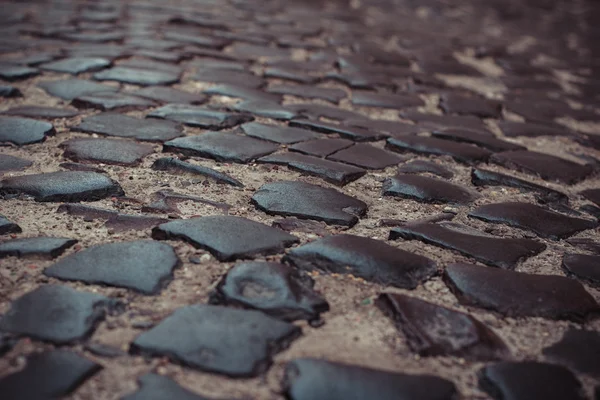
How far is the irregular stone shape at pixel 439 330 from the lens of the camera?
1.31 meters

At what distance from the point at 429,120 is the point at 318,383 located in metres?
2.09

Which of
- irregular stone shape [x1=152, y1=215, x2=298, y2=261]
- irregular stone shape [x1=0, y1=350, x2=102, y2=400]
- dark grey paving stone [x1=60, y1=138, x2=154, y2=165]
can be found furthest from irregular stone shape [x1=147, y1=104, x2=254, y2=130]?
irregular stone shape [x1=0, y1=350, x2=102, y2=400]

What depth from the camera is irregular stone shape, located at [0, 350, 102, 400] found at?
42.3 inches

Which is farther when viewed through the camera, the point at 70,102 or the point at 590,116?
the point at 590,116

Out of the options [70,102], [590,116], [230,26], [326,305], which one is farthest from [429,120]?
[230,26]

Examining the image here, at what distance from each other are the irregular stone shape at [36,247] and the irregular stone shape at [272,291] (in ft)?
1.32

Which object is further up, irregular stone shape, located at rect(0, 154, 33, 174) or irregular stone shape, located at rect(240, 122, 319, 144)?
irregular stone shape, located at rect(240, 122, 319, 144)

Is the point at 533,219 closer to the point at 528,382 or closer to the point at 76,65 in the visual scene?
the point at 528,382

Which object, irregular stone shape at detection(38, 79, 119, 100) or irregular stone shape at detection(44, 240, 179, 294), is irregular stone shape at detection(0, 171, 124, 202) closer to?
irregular stone shape at detection(44, 240, 179, 294)

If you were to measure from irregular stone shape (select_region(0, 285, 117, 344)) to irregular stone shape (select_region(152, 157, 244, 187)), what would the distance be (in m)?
0.77

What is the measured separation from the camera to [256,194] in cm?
198

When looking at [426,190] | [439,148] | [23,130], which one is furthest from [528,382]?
[23,130]

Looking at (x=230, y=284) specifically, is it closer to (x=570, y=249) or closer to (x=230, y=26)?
(x=570, y=249)

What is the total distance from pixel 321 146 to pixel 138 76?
3.99 feet
